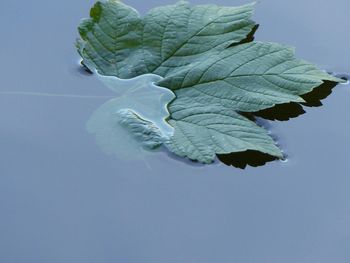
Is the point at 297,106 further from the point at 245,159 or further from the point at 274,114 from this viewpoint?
the point at 245,159

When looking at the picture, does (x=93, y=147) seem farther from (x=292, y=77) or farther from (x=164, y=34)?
(x=292, y=77)

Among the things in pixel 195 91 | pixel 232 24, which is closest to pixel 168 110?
pixel 195 91

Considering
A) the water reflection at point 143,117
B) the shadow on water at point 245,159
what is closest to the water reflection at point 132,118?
the water reflection at point 143,117

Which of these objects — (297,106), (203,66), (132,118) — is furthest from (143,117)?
(297,106)

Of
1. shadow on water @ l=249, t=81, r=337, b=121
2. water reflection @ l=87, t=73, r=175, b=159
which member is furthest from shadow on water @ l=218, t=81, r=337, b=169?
water reflection @ l=87, t=73, r=175, b=159

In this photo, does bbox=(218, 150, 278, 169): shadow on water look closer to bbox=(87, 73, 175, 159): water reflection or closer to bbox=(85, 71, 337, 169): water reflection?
bbox=(85, 71, 337, 169): water reflection

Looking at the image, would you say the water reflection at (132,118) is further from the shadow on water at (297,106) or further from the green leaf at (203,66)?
the shadow on water at (297,106)

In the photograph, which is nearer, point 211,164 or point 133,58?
point 211,164

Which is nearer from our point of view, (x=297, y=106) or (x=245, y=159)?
(x=245, y=159)
